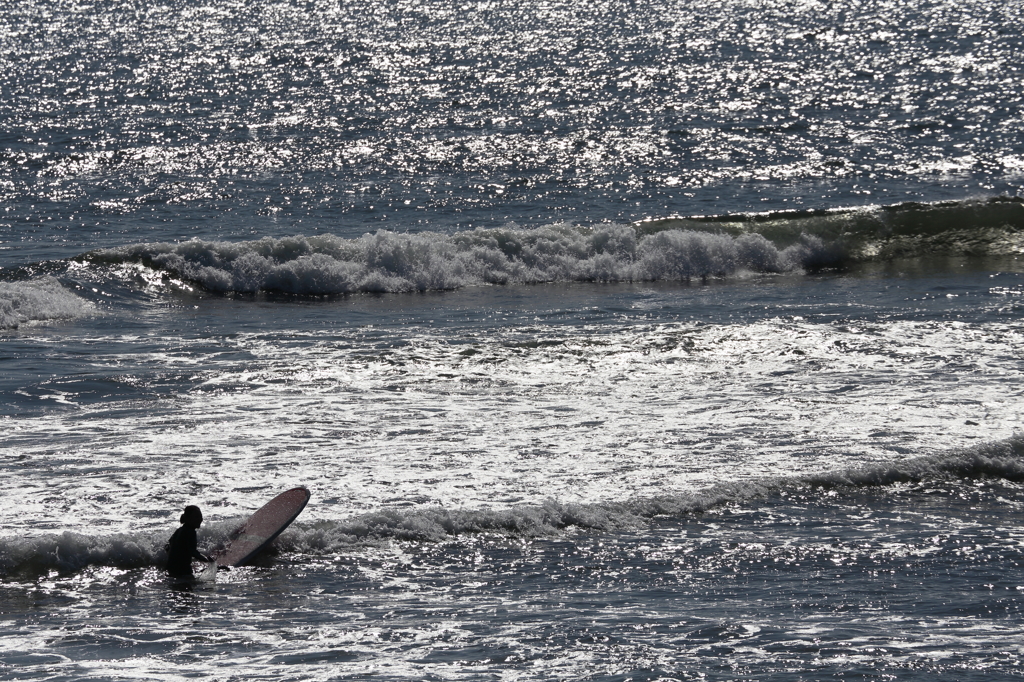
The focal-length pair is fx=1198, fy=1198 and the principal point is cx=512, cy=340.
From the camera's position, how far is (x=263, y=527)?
35.8 feet

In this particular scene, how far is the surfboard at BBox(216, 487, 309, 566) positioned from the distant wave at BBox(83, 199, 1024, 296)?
12.1 metres

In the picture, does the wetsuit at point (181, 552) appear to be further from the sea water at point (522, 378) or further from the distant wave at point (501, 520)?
the distant wave at point (501, 520)

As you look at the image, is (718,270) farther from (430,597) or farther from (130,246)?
(430,597)

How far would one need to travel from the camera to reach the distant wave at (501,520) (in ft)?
34.9

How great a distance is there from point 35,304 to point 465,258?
26.9 feet

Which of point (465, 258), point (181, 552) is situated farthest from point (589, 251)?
point (181, 552)

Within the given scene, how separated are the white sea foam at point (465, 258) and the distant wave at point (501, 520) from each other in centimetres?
1181

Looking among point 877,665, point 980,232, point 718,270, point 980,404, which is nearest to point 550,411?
point 980,404

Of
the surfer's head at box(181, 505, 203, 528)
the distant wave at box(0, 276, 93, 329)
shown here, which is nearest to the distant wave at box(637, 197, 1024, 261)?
the distant wave at box(0, 276, 93, 329)

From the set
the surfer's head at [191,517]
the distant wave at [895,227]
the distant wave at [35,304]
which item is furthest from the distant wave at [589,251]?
the surfer's head at [191,517]

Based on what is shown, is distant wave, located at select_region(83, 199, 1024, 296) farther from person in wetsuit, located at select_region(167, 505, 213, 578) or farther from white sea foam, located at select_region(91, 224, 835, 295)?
person in wetsuit, located at select_region(167, 505, 213, 578)

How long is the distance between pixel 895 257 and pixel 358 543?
1776 centimetres

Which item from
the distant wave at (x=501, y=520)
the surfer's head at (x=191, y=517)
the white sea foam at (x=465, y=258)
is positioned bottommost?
the distant wave at (x=501, y=520)

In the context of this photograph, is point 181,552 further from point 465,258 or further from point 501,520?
point 465,258
